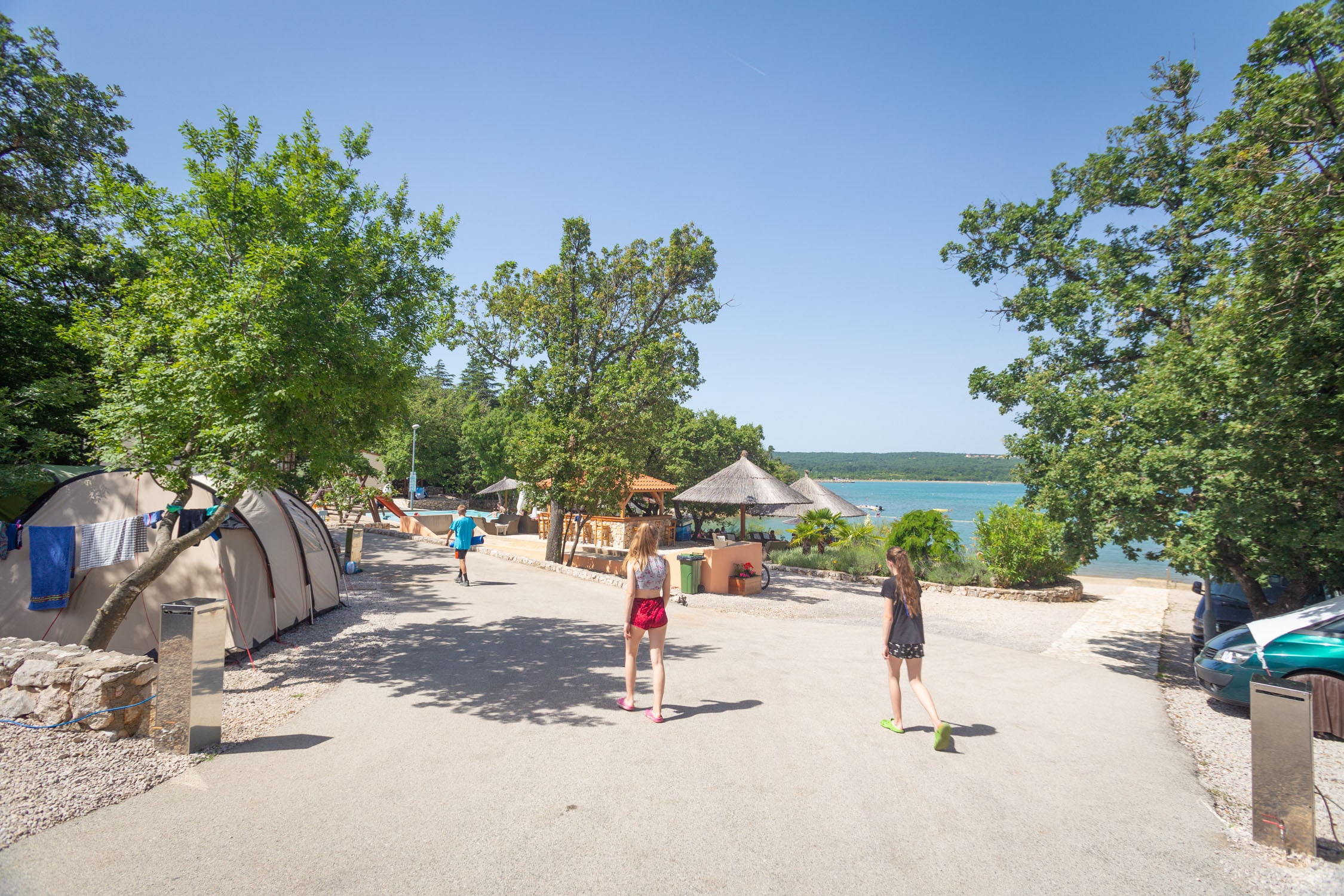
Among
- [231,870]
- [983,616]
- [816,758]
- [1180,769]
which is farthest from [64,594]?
[983,616]

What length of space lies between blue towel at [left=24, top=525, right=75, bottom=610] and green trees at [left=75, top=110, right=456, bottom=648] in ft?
4.95

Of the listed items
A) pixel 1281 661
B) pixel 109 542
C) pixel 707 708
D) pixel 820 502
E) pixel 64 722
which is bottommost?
pixel 707 708

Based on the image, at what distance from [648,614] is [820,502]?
54.4ft

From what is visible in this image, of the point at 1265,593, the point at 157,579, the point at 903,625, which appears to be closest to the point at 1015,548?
the point at 1265,593

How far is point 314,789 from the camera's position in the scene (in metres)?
4.59

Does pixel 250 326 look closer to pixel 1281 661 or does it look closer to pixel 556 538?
pixel 1281 661

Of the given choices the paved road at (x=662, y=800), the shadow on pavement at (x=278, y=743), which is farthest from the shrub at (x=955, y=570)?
the shadow on pavement at (x=278, y=743)

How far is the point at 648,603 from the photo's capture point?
6117 mm

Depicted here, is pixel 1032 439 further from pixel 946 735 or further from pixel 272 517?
pixel 272 517

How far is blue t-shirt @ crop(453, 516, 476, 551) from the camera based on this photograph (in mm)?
14664

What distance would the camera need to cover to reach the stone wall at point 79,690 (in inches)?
205

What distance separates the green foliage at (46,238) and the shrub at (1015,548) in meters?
18.2

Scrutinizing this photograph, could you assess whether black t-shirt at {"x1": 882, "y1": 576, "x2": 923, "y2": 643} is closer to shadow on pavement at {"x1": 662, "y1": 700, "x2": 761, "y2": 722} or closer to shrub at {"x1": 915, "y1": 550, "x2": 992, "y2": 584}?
shadow on pavement at {"x1": 662, "y1": 700, "x2": 761, "y2": 722}

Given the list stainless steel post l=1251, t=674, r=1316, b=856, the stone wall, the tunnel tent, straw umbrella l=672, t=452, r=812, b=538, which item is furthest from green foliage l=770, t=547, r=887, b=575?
the stone wall
